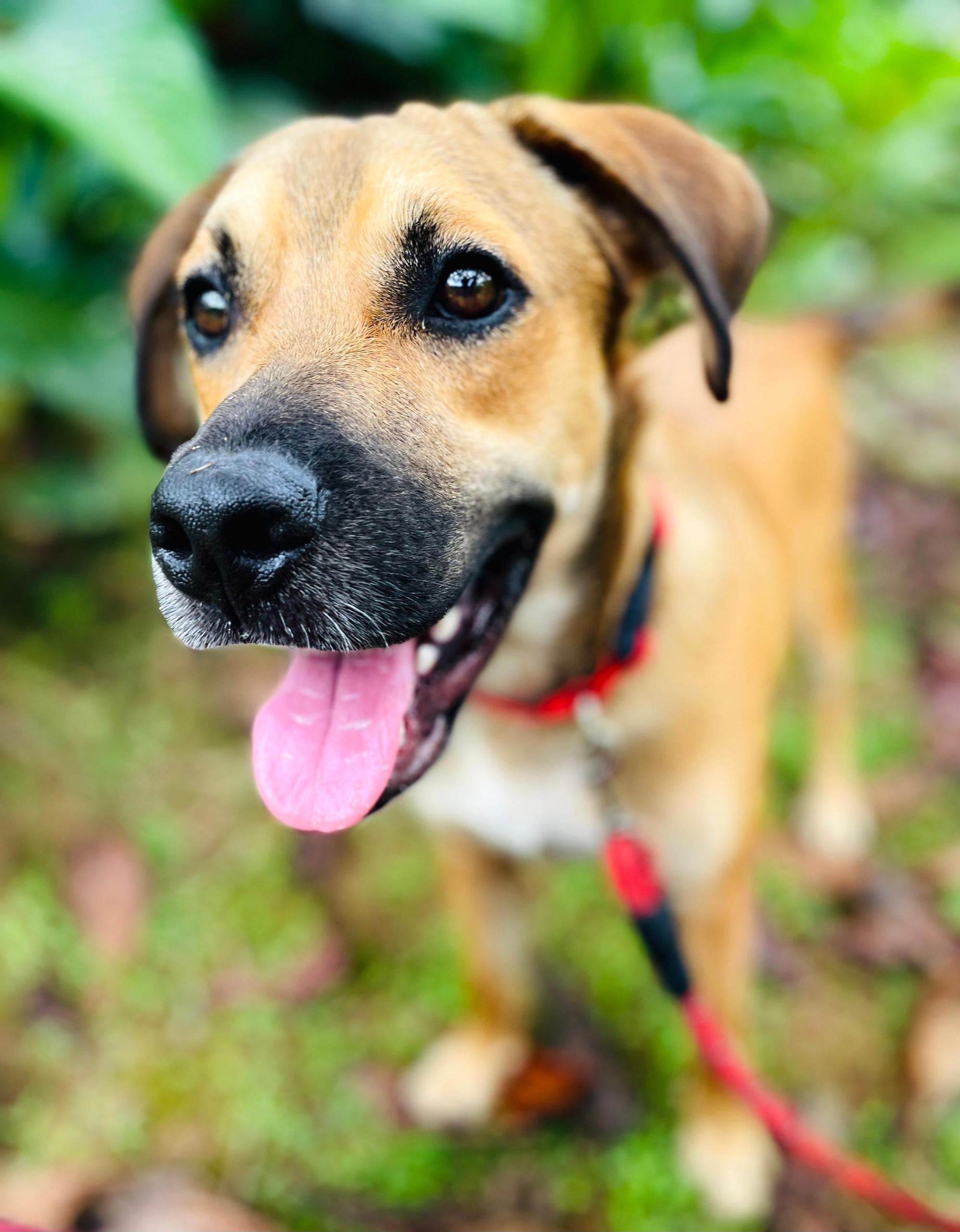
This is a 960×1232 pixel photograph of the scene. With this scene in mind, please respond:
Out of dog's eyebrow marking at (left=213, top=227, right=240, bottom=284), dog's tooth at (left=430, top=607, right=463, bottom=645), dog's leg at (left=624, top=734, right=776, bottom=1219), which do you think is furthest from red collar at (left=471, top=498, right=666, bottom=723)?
dog's eyebrow marking at (left=213, top=227, right=240, bottom=284)

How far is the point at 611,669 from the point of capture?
6.86 feet

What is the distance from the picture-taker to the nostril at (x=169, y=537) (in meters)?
Answer: 1.40

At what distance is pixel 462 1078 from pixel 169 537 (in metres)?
1.93

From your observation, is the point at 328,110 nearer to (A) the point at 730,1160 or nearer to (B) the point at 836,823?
(B) the point at 836,823

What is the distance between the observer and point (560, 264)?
5.88ft

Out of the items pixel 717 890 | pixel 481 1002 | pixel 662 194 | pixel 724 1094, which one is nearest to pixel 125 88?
pixel 662 194

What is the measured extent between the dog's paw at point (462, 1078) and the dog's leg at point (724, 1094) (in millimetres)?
489

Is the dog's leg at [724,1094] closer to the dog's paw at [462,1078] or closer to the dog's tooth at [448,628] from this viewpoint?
the dog's paw at [462,1078]

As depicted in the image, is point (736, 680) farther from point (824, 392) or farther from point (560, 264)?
point (824, 392)

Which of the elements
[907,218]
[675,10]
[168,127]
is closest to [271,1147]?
[168,127]

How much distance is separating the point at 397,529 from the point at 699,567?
975 mm

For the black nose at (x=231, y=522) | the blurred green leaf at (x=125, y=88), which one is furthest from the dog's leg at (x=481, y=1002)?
the blurred green leaf at (x=125, y=88)

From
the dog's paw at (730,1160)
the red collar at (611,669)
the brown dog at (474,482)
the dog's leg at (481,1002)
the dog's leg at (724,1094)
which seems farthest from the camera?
the dog's leg at (481,1002)

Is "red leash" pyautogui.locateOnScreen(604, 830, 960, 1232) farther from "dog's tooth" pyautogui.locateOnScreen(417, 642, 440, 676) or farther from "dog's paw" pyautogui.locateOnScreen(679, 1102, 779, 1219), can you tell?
"dog's tooth" pyautogui.locateOnScreen(417, 642, 440, 676)
